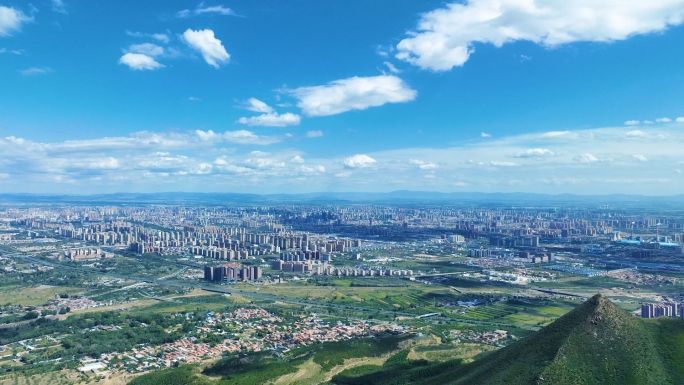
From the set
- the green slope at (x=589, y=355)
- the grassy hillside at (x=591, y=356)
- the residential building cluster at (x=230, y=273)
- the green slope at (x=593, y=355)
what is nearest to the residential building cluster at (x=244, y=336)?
the grassy hillside at (x=591, y=356)

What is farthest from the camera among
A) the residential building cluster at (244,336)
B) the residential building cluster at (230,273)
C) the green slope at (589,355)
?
the residential building cluster at (230,273)

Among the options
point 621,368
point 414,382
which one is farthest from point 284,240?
point 621,368

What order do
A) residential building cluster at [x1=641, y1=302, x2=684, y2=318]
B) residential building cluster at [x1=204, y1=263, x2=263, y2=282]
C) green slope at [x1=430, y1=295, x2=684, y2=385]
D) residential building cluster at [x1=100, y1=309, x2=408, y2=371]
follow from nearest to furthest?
1. green slope at [x1=430, y1=295, x2=684, y2=385]
2. residential building cluster at [x1=100, y1=309, x2=408, y2=371]
3. residential building cluster at [x1=641, y1=302, x2=684, y2=318]
4. residential building cluster at [x1=204, y1=263, x2=263, y2=282]

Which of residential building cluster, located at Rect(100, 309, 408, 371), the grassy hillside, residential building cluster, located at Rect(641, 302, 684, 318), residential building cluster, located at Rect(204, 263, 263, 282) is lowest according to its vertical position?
residential building cluster, located at Rect(100, 309, 408, 371)

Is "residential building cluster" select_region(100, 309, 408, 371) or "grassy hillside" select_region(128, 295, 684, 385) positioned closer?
"grassy hillside" select_region(128, 295, 684, 385)

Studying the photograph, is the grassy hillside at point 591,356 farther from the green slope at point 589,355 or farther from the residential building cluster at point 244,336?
the residential building cluster at point 244,336

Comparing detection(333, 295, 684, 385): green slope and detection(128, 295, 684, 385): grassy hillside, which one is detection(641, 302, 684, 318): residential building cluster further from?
detection(333, 295, 684, 385): green slope

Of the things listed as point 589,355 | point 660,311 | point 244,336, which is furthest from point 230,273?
point 589,355

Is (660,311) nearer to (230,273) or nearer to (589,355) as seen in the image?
(589,355)

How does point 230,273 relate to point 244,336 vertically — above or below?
above

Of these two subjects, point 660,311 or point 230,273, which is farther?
point 230,273

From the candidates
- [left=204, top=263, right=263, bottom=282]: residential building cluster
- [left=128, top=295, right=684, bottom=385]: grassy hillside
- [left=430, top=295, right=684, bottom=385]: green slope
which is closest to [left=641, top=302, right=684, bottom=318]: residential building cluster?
[left=128, top=295, right=684, bottom=385]: grassy hillside

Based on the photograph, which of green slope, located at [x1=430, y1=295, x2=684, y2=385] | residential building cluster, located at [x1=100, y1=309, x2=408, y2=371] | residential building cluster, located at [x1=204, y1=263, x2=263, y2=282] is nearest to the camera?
green slope, located at [x1=430, y1=295, x2=684, y2=385]
